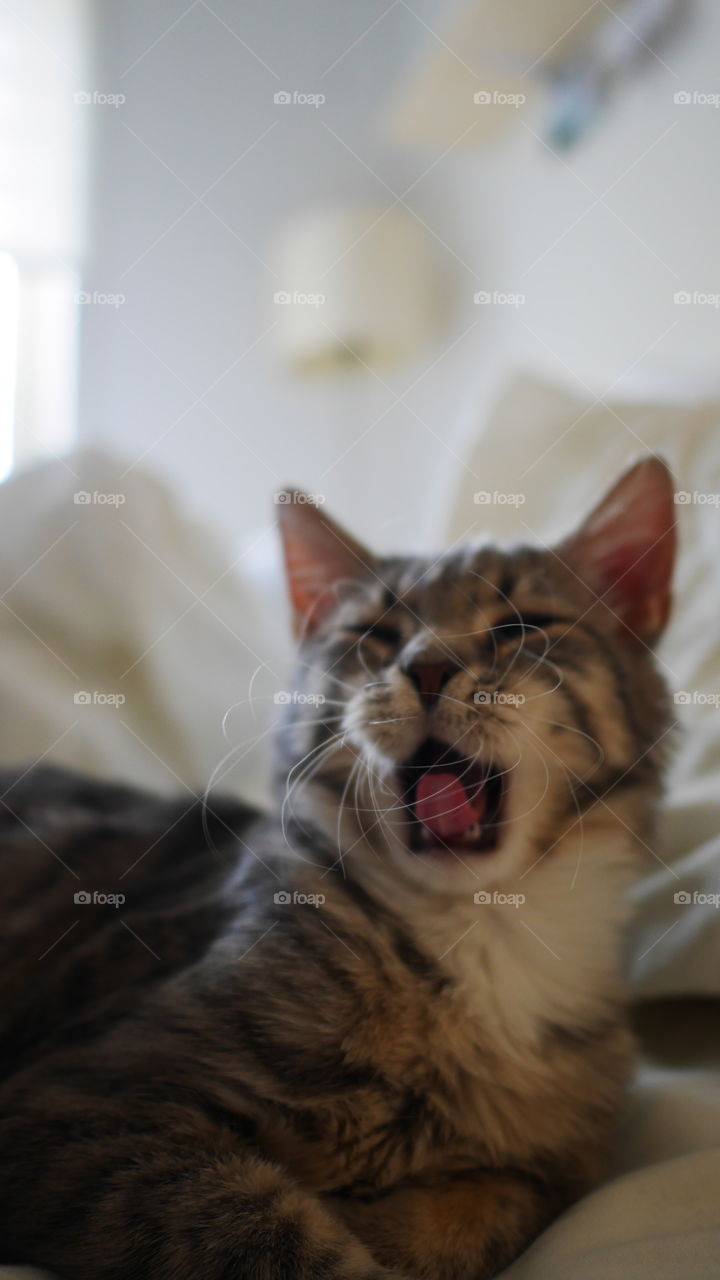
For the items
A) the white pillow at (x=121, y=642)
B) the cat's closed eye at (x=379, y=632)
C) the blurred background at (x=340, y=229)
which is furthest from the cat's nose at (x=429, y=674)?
the blurred background at (x=340, y=229)

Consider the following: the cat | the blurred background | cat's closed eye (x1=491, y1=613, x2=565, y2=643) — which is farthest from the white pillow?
cat's closed eye (x1=491, y1=613, x2=565, y2=643)

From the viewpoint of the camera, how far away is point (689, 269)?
167cm

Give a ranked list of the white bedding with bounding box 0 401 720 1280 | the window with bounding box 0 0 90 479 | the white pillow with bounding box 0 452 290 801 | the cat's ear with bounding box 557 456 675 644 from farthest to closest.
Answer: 1. the window with bounding box 0 0 90 479
2. the white pillow with bounding box 0 452 290 801
3. the white bedding with bounding box 0 401 720 1280
4. the cat's ear with bounding box 557 456 675 644

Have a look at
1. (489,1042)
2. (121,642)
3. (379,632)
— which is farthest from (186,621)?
(489,1042)

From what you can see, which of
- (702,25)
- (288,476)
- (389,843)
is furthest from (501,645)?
(288,476)

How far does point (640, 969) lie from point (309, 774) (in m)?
0.51

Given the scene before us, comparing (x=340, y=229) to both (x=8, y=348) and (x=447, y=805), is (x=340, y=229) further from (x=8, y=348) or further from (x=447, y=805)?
(x=447, y=805)

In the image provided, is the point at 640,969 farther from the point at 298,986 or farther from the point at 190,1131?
the point at 190,1131

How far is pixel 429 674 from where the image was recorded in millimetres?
945

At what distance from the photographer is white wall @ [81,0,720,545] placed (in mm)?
1883

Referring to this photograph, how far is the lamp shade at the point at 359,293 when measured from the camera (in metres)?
2.81

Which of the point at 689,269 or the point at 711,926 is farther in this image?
the point at 689,269

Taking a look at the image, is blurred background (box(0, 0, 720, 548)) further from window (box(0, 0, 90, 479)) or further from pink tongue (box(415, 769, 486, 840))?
pink tongue (box(415, 769, 486, 840))

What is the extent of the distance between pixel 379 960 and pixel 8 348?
2.87 meters
